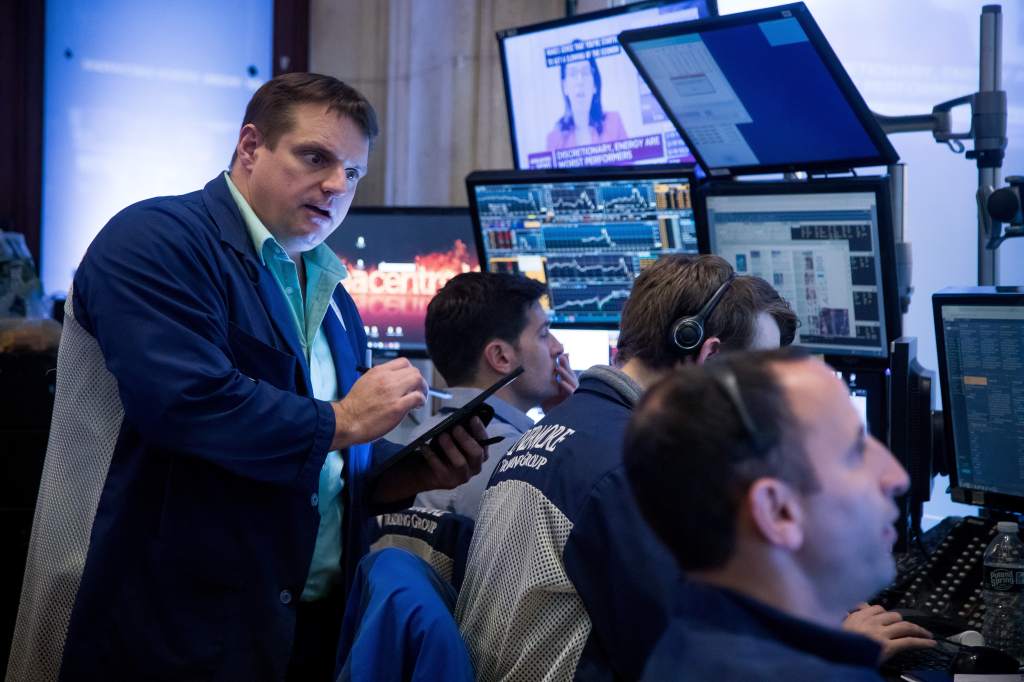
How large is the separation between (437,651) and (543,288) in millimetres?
1432

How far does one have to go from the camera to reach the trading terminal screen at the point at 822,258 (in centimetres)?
241

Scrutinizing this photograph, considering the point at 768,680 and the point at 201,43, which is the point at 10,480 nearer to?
the point at 201,43

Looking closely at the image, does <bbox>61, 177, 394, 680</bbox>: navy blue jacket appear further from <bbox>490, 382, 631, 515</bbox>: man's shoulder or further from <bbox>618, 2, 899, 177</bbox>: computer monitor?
<bbox>618, 2, 899, 177</bbox>: computer monitor

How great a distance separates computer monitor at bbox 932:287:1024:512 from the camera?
2.17 m

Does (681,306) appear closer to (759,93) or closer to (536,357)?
(759,93)

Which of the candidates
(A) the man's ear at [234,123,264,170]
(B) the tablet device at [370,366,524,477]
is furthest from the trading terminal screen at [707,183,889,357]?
(A) the man's ear at [234,123,264,170]

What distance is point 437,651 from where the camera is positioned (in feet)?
5.06

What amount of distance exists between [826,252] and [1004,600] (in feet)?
2.54

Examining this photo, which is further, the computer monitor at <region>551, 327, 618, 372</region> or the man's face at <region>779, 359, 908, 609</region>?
the computer monitor at <region>551, 327, 618, 372</region>

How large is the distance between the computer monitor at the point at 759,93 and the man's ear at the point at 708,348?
723 millimetres

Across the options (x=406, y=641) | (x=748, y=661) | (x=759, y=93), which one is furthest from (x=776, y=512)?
(x=759, y=93)

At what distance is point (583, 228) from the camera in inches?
117

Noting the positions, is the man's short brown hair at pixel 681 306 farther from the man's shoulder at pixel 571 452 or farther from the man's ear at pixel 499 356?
the man's ear at pixel 499 356

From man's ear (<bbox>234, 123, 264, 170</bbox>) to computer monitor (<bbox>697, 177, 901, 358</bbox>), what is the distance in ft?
3.47
